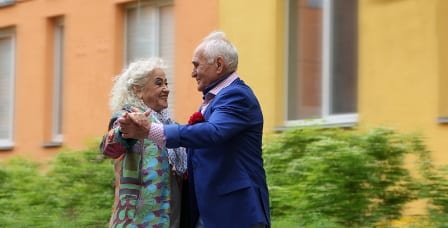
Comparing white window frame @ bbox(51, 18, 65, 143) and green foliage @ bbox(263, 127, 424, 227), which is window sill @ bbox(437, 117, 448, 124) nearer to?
green foliage @ bbox(263, 127, 424, 227)

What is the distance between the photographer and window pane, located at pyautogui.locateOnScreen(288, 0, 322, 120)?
14320 mm

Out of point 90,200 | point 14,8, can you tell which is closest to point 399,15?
point 90,200

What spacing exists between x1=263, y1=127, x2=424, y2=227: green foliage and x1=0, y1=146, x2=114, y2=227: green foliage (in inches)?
59.6

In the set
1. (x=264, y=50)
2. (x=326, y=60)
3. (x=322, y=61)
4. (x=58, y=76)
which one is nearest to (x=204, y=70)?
(x=326, y=60)

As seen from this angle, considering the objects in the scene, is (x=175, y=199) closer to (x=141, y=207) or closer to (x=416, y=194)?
(x=141, y=207)

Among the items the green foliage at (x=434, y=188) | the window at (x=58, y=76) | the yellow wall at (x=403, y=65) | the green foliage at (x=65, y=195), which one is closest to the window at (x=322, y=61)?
the yellow wall at (x=403, y=65)

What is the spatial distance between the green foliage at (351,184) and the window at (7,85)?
11740 mm

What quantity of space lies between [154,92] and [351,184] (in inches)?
95.2

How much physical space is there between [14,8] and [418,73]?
9.40 metres

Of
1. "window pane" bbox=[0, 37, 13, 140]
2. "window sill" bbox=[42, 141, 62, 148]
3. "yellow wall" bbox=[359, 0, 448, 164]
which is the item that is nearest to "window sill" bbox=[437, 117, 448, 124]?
"yellow wall" bbox=[359, 0, 448, 164]

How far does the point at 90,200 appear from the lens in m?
9.79

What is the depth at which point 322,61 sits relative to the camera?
14.2m

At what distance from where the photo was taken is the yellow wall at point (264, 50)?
14539 millimetres

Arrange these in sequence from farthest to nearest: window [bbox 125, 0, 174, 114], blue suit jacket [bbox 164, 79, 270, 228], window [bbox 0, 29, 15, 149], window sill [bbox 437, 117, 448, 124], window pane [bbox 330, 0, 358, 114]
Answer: window [bbox 0, 29, 15, 149]
window [bbox 125, 0, 174, 114]
window pane [bbox 330, 0, 358, 114]
window sill [bbox 437, 117, 448, 124]
blue suit jacket [bbox 164, 79, 270, 228]
